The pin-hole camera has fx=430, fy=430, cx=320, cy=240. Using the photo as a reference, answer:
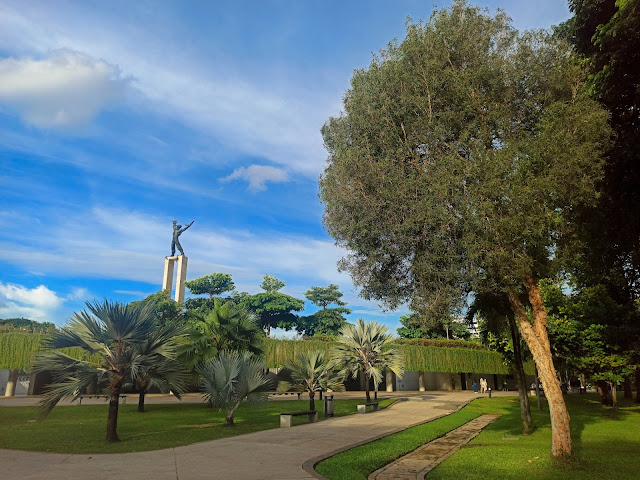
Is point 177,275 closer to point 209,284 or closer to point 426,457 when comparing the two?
point 209,284

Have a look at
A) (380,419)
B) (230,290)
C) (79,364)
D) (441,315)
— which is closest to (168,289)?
(230,290)

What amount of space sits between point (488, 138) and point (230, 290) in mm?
60521

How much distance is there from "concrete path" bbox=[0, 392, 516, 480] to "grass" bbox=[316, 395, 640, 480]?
890 millimetres

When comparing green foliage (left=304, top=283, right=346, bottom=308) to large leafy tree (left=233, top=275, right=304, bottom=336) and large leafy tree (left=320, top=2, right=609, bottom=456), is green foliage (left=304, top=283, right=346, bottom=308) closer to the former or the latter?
large leafy tree (left=233, top=275, right=304, bottom=336)

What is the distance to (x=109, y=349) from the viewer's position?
13.7 metres

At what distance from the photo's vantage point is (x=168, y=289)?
60.3 meters

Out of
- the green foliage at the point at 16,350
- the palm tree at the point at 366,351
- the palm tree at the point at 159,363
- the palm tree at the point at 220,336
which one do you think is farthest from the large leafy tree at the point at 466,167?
the green foliage at the point at 16,350

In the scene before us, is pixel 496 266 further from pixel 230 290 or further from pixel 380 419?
pixel 230 290

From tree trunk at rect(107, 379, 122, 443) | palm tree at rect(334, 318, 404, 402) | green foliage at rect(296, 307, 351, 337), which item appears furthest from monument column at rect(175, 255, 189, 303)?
tree trunk at rect(107, 379, 122, 443)

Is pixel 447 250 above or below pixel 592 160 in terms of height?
below

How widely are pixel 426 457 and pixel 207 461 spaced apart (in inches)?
250

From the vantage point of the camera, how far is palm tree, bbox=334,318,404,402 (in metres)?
28.4

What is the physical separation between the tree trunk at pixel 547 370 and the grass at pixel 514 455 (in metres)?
0.51

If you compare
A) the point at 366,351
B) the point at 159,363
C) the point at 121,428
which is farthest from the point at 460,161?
the point at 366,351
